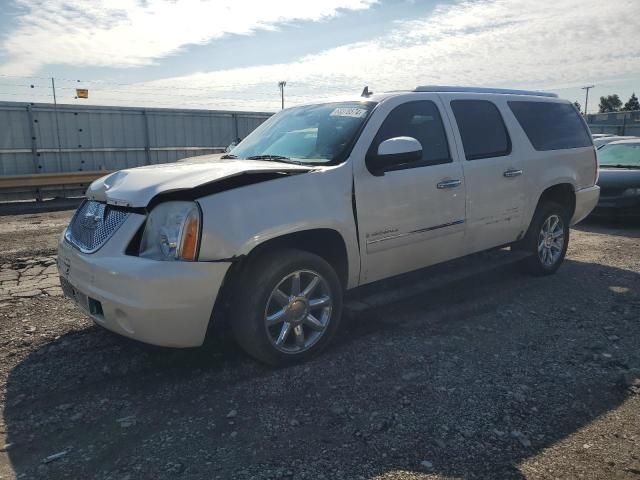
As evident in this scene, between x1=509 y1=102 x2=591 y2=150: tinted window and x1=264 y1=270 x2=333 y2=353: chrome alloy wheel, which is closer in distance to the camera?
x1=264 y1=270 x2=333 y2=353: chrome alloy wheel

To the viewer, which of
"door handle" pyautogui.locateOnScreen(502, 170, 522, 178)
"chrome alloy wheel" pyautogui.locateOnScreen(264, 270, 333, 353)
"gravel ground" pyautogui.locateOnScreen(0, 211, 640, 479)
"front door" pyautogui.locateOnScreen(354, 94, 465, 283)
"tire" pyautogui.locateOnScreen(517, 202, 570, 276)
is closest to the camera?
"gravel ground" pyautogui.locateOnScreen(0, 211, 640, 479)

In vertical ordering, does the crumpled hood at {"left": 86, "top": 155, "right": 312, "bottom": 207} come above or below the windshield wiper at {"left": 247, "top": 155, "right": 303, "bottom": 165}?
below

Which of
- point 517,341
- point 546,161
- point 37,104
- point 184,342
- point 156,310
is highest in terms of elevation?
point 37,104

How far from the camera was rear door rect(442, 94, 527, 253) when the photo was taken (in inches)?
181

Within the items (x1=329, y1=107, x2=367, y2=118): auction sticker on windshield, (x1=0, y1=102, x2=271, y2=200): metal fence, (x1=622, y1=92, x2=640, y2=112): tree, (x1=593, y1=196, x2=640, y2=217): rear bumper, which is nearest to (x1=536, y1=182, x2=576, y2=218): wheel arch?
(x1=329, y1=107, x2=367, y2=118): auction sticker on windshield

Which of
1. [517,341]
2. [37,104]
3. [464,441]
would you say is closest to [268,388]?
[464,441]

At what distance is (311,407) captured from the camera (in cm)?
307

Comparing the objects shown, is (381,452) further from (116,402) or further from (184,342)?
(116,402)

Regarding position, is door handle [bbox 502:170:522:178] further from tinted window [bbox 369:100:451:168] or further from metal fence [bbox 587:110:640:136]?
metal fence [bbox 587:110:640:136]

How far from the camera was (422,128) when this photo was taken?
14.3 ft

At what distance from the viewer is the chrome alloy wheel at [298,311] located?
3480mm

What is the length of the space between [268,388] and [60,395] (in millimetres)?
1304

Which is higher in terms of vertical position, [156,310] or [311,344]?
[156,310]

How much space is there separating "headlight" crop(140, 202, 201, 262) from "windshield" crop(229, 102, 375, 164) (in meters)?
1.13
